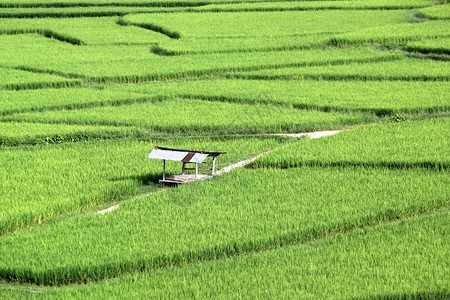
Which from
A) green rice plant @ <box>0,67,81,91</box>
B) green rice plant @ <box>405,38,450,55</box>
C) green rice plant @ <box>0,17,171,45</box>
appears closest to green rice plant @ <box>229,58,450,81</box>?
green rice plant @ <box>405,38,450,55</box>

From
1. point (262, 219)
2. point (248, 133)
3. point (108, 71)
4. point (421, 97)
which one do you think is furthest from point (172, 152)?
point (108, 71)

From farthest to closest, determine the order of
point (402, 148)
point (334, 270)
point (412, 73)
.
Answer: point (412, 73) < point (402, 148) < point (334, 270)

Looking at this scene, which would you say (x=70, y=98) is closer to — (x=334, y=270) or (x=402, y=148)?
(x=402, y=148)

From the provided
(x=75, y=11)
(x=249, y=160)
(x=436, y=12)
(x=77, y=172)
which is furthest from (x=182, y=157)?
(x=75, y=11)

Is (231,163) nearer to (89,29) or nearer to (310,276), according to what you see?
(310,276)

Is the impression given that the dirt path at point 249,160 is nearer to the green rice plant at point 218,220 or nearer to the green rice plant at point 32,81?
the green rice plant at point 218,220

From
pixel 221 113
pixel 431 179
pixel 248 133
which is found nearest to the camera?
pixel 431 179

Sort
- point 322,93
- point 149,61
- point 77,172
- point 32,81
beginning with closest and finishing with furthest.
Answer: point 77,172, point 322,93, point 32,81, point 149,61
